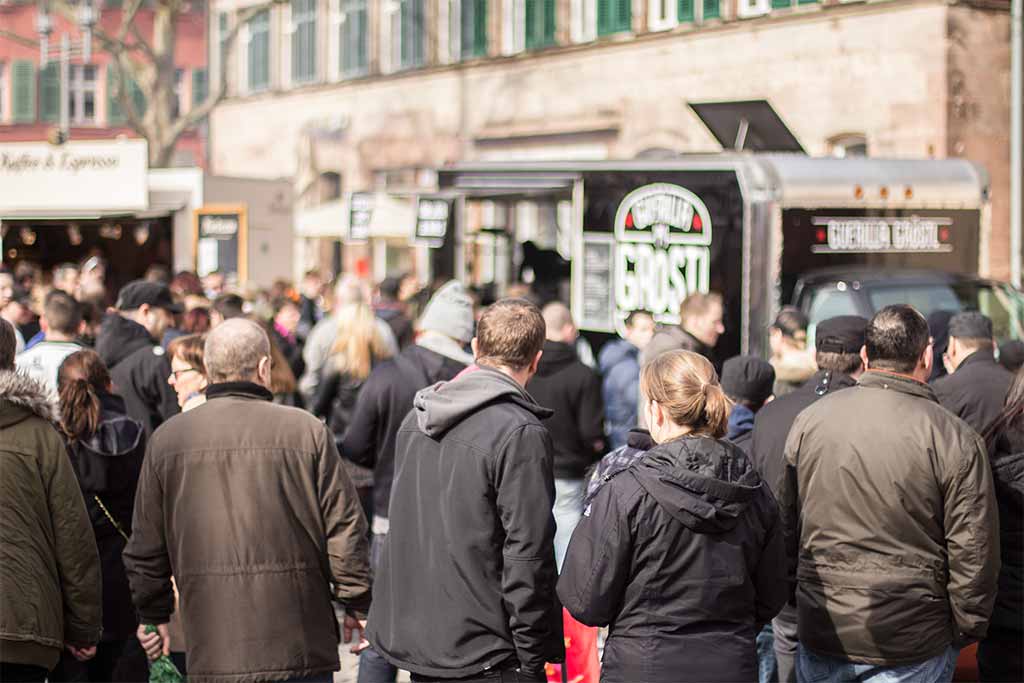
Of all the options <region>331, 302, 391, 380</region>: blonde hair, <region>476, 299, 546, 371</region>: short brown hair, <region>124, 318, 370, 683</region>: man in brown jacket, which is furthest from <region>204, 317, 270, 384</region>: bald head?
<region>331, 302, 391, 380</region>: blonde hair

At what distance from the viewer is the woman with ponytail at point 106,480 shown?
18.8 ft

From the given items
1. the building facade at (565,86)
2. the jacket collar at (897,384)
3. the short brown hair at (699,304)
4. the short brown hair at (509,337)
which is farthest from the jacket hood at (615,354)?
the short brown hair at (509,337)

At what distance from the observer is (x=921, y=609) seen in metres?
4.79

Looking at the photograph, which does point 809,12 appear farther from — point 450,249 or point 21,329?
point 21,329

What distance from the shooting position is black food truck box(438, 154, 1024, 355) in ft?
35.8

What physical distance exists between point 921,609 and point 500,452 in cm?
154

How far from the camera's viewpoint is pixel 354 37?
102 feet

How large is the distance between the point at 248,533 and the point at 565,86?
820 inches

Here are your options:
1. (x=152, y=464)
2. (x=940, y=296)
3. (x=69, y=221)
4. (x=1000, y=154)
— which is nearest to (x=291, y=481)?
(x=152, y=464)

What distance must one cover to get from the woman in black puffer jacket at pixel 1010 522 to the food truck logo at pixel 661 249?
19.5 feet

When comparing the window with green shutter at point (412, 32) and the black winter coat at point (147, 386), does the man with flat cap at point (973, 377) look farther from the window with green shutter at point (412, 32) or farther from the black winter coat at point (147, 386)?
the window with green shutter at point (412, 32)

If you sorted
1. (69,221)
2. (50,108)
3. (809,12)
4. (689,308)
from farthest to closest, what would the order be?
1. (50,108)
2. (809,12)
3. (69,221)
4. (689,308)

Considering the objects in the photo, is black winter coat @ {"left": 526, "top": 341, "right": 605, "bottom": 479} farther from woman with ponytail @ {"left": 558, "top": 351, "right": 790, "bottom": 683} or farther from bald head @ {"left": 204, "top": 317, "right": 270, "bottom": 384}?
woman with ponytail @ {"left": 558, "top": 351, "right": 790, "bottom": 683}

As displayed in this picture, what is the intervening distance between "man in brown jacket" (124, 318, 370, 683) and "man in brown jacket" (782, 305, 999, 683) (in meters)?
1.56
